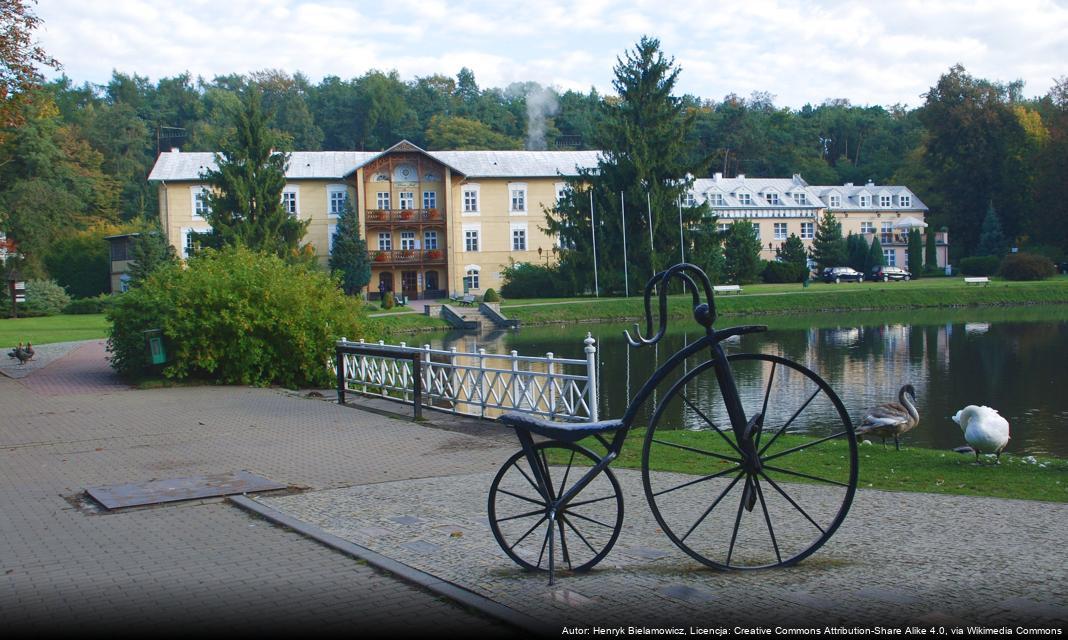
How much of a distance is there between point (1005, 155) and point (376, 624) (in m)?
87.5

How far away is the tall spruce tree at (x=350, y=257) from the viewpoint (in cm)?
6369

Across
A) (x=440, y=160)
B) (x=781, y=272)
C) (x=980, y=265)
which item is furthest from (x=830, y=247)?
(x=440, y=160)

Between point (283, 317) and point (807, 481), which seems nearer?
point (807, 481)

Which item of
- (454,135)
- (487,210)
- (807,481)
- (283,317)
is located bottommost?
(807,481)

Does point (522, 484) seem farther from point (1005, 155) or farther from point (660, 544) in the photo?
point (1005, 155)

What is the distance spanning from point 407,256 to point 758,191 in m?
35.1

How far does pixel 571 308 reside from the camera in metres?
54.3

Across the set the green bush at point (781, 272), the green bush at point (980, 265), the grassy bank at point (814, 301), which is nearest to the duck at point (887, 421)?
the grassy bank at point (814, 301)

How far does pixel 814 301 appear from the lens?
185ft

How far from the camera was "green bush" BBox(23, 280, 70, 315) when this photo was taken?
56.4m

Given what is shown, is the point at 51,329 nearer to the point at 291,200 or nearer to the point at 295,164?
the point at 291,200

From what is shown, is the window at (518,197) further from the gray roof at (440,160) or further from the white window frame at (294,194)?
the white window frame at (294,194)

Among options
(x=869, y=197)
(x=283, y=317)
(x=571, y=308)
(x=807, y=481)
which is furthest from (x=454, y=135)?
(x=807, y=481)

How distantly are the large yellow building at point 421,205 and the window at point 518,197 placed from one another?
7 cm
